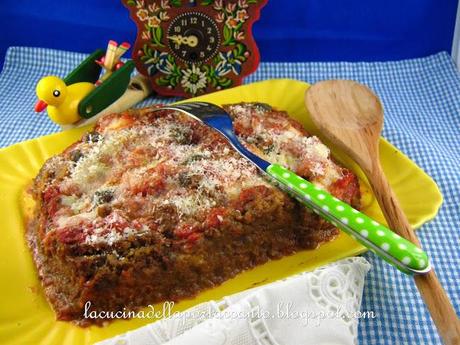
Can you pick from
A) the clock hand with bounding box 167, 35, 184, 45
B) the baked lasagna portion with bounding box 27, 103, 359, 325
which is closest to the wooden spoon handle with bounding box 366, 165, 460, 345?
the baked lasagna portion with bounding box 27, 103, 359, 325

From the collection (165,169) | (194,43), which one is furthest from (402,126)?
(165,169)

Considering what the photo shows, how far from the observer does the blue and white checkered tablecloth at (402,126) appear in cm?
145

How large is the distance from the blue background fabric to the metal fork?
1.16m

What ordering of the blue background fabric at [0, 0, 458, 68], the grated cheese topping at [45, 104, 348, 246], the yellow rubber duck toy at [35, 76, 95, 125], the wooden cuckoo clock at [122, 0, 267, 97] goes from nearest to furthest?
1. the grated cheese topping at [45, 104, 348, 246]
2. the yellow rubber duck toy at [35, 76, 95, 125]
3. the wooden cuckoo clock at [122, 0, 267, 97]
4. the blue background fabric at [0, 0, 458, 68]

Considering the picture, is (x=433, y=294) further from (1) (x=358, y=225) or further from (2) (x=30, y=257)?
(2) (x=30, y=257)

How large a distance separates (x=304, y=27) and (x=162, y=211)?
1708 mm

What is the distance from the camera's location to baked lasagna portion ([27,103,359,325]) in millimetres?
1358

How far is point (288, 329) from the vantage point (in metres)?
1.25

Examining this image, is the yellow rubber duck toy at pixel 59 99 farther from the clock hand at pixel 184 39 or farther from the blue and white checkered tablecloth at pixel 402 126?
the clock hand at pixel 184 39

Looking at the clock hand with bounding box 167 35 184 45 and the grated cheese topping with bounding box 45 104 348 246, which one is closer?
the grated cheese topping with bounding box 45 104 348 246

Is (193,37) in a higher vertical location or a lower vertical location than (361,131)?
higher

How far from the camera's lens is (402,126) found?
7.46ft

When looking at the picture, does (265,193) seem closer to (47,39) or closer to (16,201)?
(16,201)

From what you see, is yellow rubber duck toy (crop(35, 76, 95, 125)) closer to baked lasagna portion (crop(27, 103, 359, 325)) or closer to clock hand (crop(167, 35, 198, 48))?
baked lasagna portion (crop(27, 103, 359, 325))
